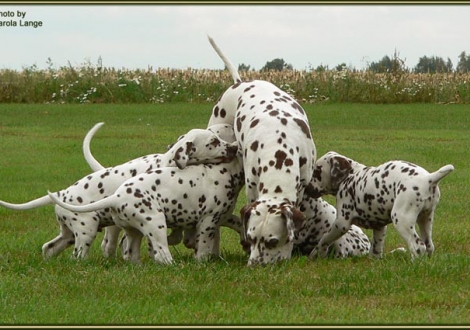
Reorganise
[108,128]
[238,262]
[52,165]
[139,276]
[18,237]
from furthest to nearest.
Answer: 1. [108,128]
2. [52,165]
3. [18,237]
4. [238,262]
5. [139,276]

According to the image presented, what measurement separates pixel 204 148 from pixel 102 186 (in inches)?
44.0

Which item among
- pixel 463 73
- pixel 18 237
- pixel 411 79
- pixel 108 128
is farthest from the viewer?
pixel 463 73

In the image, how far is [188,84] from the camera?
34.3 metres

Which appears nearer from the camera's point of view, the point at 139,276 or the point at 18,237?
the point at 139,276

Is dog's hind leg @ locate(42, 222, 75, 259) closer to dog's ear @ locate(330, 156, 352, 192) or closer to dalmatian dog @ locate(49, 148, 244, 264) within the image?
dalmatian dog @ locate(49, 148, 244, 264)

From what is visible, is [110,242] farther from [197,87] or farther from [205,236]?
[197,87]

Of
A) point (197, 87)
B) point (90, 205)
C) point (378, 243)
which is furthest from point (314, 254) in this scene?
point (197, 87)

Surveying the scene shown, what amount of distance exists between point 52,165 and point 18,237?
6.60 meters

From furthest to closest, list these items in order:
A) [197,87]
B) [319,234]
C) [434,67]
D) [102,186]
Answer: [434,67]
[197,87]
[319,234]
[102,186]

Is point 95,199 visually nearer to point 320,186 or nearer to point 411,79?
point 320,186

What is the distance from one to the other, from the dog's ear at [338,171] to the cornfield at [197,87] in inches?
897

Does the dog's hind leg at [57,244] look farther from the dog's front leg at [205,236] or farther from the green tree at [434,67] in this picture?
the green tree at [434,67]

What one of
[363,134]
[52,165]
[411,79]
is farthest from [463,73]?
[52,165]

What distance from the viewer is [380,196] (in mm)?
9297
